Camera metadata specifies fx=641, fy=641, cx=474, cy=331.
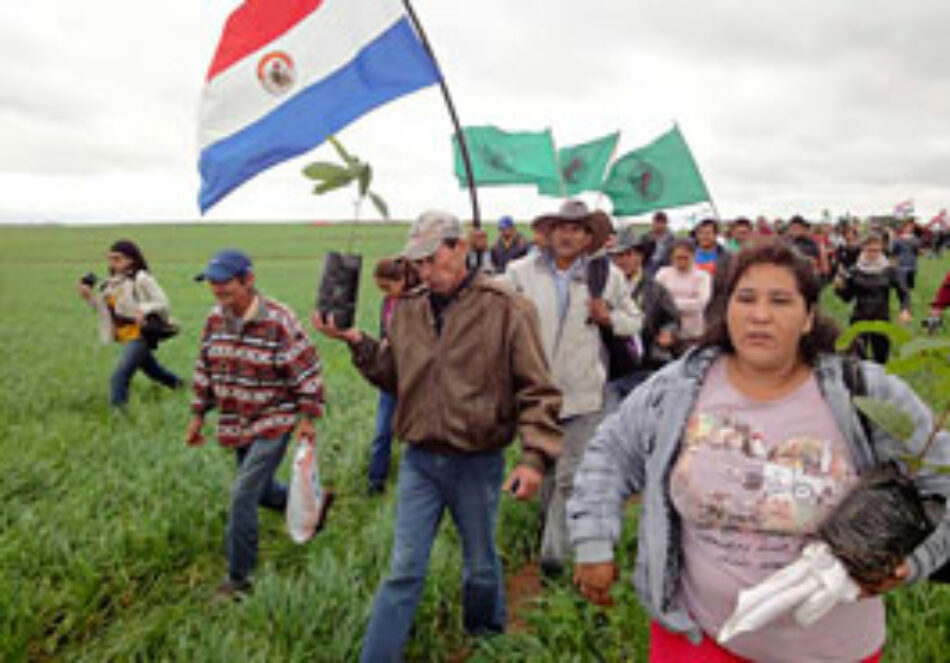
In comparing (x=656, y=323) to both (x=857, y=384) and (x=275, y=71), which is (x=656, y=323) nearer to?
(x=275, y=71)

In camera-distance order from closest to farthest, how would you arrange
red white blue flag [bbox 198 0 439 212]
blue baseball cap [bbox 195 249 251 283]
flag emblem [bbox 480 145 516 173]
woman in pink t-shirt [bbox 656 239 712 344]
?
blue baseball cap [bbox 195 249 251 283] < red white blue flag [bbox 198 0 439 212] < woman in pink t-shirt [bbox 656 239 712 344] < flag emblem [bbox 480 145 516 173]

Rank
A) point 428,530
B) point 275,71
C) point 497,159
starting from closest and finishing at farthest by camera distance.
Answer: point 428,530, point 275,71, point 497,159

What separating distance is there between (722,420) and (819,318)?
1.26ft

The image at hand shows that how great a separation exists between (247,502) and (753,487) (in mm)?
2689

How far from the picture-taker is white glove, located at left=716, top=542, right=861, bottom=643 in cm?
136

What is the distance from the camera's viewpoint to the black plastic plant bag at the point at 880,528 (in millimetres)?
1361

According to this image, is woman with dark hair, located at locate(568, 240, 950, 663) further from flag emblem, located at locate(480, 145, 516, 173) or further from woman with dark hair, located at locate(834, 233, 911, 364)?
flag emblem, located at locate(480, 145, 516, 173)

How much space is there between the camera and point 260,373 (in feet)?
11.3

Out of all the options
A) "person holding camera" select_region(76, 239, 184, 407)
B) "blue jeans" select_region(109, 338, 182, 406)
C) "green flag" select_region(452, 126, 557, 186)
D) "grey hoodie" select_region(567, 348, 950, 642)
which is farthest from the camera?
"green flag" select_region(452, 126, 557, 186)

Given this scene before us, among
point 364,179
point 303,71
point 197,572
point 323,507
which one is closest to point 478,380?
point 364,179

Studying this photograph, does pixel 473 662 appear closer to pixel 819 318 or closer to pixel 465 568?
pixel 465 568

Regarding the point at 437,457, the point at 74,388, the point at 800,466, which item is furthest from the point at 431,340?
the point at 74,388

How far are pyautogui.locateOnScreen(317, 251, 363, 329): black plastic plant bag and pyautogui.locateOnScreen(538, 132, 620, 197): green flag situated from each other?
272 inches

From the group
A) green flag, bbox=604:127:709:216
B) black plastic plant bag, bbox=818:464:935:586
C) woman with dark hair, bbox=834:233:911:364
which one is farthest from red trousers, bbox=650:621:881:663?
green flag, bbox=604:127:709:216
